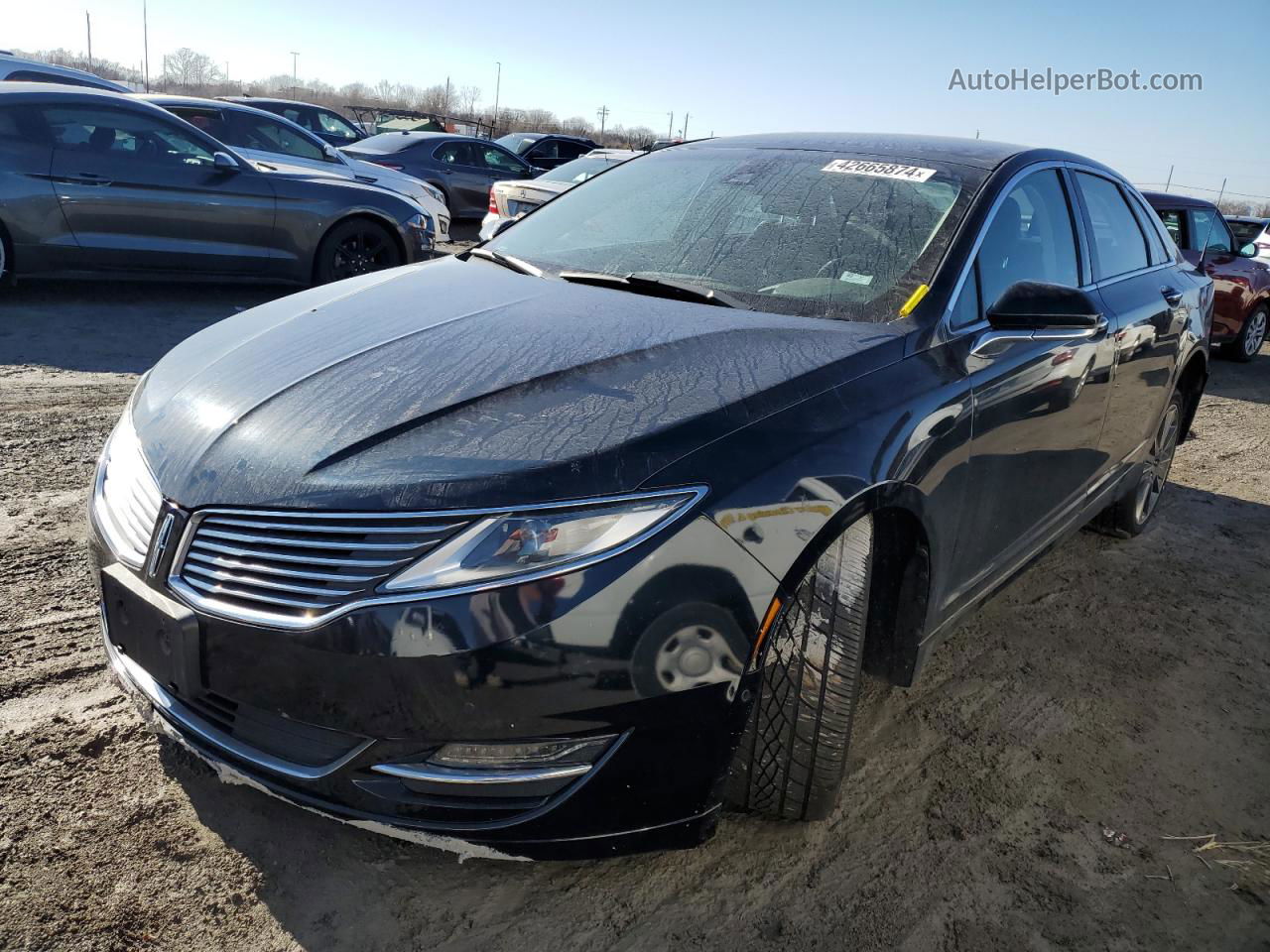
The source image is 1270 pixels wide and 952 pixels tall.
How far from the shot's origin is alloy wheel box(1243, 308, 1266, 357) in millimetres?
10219

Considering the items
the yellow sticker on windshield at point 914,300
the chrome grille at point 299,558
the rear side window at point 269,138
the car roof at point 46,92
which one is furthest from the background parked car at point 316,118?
the chrome grille at point 299,558

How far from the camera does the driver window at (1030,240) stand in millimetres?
2779

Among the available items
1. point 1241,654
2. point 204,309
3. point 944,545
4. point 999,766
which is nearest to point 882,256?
point 944,545

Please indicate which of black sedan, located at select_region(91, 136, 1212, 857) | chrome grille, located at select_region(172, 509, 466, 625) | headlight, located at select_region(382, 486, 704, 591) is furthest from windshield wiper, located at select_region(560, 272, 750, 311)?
chrome grille, located at select_region(172, 509, 466, 625)

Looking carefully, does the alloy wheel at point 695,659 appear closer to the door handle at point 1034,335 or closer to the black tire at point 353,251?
the door handle at point 1034,335

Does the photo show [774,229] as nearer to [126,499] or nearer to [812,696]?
[812,696]

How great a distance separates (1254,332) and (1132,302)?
8.32 metres

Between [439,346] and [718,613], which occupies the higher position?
[439,346]

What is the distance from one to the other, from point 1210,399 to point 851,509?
305 inches

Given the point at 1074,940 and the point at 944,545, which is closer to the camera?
the point at 1074,940

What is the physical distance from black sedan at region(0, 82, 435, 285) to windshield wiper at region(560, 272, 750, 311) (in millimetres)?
5260

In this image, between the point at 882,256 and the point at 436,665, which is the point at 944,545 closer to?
the point at 882,256

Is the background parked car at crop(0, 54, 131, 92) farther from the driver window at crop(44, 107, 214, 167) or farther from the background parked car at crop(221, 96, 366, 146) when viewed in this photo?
the driver window at crop(44, 107, 214, 167)

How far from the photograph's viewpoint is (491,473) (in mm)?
1793
